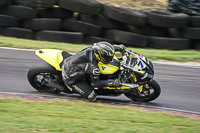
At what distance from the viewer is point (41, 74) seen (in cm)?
630

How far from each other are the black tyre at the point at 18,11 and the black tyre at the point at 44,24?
0.88 ft

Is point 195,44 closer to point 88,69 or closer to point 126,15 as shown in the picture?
point 126,15

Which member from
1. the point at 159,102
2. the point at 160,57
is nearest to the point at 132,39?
the point at 160,57

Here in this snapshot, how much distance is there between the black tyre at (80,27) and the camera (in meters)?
12.1

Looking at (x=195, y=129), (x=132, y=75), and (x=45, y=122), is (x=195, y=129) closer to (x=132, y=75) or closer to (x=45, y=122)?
(x=132, y=75)

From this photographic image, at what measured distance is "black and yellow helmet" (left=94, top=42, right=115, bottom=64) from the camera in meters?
5.40

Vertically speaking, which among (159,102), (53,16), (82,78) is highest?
(53,16)

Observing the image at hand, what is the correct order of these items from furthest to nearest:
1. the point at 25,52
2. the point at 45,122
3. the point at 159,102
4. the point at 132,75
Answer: the point at 25,52 < the point at 159,102 < the point at 132,75 < the point at 45,122

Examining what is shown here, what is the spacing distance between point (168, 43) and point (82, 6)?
3.91 m

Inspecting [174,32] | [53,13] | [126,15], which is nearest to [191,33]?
[174,32]

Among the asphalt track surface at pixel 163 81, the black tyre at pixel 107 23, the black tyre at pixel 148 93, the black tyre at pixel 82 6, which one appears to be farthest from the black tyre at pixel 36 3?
the black tyre at pixel 148 93

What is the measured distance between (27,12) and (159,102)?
747 centimetres

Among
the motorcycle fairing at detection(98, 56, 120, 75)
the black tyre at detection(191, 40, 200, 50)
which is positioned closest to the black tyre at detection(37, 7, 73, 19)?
the black tyre at detection(191, 40, 200, 50)

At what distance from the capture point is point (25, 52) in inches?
364
